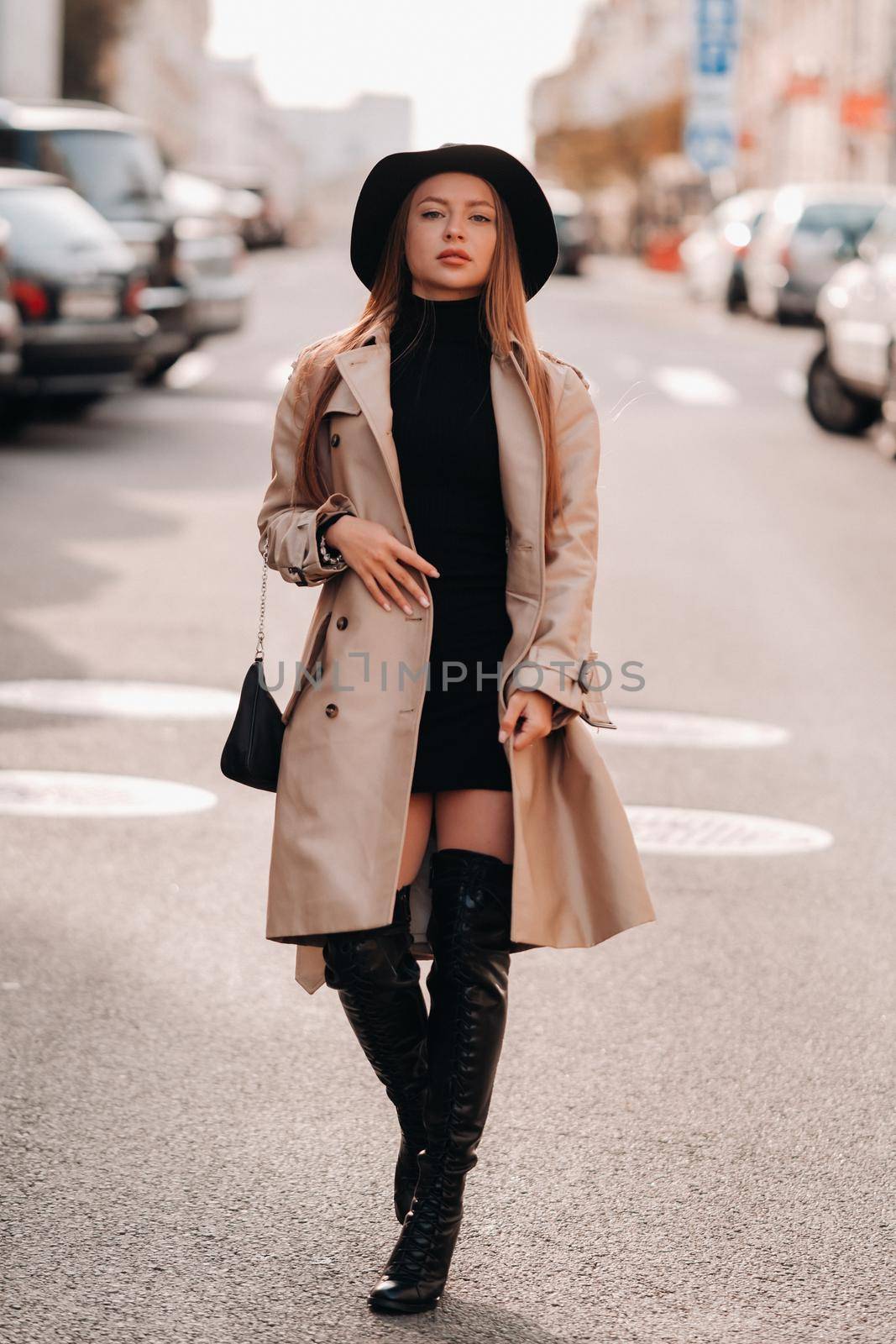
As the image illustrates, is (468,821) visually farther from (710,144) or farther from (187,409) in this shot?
(710,144)

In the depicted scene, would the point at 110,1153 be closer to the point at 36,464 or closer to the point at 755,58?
the point at 36,464

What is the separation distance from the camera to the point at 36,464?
1430 cm

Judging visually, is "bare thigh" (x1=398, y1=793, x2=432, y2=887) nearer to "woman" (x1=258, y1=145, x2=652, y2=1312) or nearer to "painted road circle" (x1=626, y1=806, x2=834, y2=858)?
"woman" (x1=258, y1=145, x2=652, y2=1312)

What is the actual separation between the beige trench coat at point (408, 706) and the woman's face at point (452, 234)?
0.14 m

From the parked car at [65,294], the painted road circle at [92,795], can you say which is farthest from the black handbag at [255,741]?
the parked car at [65,294]

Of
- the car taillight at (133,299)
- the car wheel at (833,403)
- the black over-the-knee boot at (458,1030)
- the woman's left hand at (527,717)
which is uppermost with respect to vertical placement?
the woman's left hand at (527,717)

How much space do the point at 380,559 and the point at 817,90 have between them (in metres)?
60.5

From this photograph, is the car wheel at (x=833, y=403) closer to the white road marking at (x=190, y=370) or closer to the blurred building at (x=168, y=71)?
the white road marking at (x=190, y=370)

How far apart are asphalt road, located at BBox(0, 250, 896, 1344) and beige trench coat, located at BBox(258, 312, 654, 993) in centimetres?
57

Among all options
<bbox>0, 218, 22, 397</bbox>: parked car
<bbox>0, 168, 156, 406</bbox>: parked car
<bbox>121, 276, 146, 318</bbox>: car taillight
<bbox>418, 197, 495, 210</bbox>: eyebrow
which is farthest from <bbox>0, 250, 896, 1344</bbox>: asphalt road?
<bbox>121, 276, 146, 318</bbox>: car taillight

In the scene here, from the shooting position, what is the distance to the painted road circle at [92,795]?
6.28 meters

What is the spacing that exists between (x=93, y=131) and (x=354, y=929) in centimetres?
1591

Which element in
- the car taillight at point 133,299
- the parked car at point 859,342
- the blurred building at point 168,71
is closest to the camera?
the parked car at point 859,342

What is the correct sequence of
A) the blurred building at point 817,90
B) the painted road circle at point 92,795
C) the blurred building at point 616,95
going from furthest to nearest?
the blurred building at point 616,95 → the blurred building at point 817,90 → the painted road circle at point 92,795
